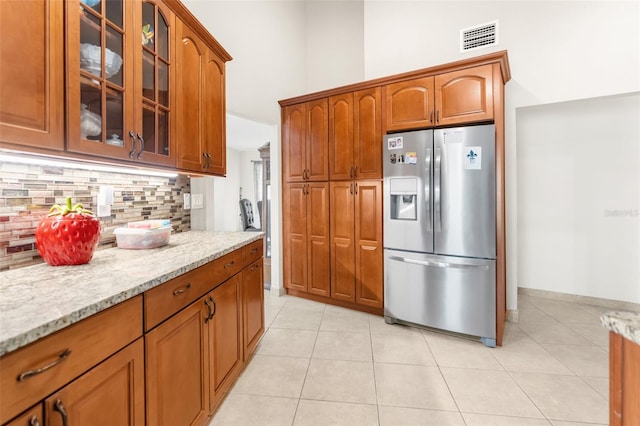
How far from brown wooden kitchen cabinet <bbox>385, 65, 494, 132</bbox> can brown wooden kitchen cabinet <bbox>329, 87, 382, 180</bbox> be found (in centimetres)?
17

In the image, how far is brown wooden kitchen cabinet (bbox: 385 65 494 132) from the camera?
2.35 m

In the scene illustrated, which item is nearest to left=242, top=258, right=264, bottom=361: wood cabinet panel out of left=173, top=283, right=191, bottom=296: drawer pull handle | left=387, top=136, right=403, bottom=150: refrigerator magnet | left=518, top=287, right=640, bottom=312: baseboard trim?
left=173, top=283, right=191, bottom=296: drawer pull handle

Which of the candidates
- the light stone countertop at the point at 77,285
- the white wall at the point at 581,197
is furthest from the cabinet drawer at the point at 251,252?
the white wall at the point at 581,197

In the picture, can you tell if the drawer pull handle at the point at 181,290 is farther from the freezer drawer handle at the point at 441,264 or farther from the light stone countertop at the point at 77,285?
the freezer drawer handle at the point at 441,264

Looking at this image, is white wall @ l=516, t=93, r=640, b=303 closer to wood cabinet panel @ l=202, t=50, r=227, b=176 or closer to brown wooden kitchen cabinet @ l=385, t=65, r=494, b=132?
brown wooden kitchen cabinet @ l=385, t=65, r=494, b=132

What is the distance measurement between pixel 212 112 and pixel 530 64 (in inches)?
120

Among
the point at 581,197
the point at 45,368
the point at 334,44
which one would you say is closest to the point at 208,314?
the point at 45,368

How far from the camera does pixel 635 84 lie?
2.50 m

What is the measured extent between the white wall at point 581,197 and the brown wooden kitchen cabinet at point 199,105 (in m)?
3.02

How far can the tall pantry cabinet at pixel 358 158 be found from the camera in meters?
2.36

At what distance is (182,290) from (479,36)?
362 cm

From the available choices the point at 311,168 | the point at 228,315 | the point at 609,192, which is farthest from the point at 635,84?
the point at 228,315

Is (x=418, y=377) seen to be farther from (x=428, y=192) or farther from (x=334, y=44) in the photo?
(x=334, y=44)

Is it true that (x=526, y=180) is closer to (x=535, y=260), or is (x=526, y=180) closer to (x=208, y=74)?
(x=535, y=260)
